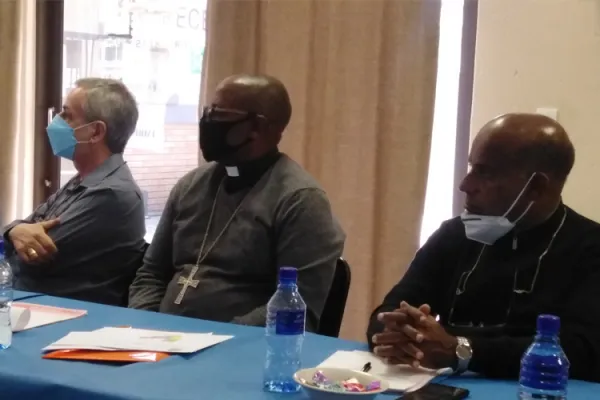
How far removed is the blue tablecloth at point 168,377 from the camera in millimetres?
1411

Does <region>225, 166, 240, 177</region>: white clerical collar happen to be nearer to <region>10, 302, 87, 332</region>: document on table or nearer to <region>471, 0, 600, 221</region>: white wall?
<region>10, 302, 87, 332</region>: document on table

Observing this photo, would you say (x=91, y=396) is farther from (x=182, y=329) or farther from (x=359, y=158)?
(x=359, y=158)

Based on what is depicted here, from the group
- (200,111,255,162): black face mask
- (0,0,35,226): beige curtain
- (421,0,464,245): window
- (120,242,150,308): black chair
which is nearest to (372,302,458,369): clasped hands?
(200,111,255,162): black face mask

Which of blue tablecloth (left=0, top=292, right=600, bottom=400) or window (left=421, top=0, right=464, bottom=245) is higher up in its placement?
window (left=421, top=0, right=464, bottom=245)

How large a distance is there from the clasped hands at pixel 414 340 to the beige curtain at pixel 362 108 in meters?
1.29

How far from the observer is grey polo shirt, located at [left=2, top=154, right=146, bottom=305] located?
99.8 inches

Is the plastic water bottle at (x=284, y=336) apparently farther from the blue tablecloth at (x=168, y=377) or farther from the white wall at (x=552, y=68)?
the white wall at (x=552, y=68)

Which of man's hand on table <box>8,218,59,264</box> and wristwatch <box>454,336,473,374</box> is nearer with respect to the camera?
wristwatch <box>454,336,473,374</box>

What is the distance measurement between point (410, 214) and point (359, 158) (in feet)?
0.96

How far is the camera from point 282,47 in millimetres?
3111

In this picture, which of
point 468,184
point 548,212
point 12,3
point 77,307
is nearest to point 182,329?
point 77,307

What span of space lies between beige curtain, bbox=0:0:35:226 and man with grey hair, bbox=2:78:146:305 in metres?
1.24

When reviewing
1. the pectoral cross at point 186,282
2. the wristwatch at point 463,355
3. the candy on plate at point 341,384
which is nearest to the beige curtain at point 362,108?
the pectoral cross at point 186,282

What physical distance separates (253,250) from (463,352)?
0.83 meters
